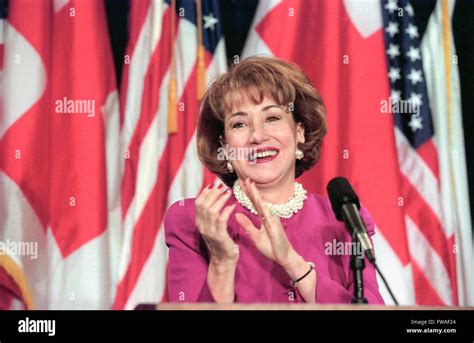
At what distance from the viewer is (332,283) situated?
2209 mm

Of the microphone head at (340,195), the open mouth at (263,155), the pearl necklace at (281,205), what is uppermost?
the open mouth at (263,155)

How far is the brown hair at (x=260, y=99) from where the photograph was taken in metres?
2.51

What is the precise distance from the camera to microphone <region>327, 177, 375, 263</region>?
183 cm

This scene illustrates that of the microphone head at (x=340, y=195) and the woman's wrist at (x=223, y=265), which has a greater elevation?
the microphone head at (x=340, y=195)

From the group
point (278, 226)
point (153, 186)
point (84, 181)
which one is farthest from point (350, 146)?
point (278, 226)

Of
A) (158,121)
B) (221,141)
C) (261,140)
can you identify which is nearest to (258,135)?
(261,140)

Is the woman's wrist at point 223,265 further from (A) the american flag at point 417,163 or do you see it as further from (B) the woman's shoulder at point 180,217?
(A) the american flag at point 417,163

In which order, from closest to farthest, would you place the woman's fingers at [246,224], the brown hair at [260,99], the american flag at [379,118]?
the woman's fingers at [246,224] < the brown hair at [260,99] < the american flag at [379,118]

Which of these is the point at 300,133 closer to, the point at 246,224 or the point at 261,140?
the point at 261,140

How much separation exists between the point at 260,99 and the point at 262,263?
20.2 inches

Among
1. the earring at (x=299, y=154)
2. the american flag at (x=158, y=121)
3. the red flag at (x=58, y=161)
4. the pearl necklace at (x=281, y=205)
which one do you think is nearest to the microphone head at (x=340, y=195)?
the pearl necklace at (x=281, y=205)

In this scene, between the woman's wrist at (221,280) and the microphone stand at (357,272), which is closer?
the microphone stand at (357,272)
